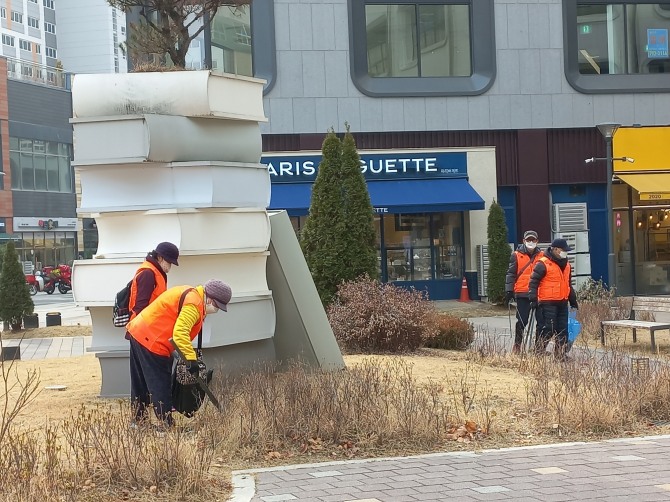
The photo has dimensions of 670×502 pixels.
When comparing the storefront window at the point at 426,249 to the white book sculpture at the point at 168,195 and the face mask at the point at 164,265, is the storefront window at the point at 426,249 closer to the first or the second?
the white book sculpture at the point at 168,195

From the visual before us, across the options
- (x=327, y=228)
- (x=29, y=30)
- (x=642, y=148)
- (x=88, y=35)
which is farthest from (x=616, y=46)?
(x=29, y=30)

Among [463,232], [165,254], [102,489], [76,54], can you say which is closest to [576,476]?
[102,489]

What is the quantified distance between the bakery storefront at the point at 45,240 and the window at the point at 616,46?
40879 millimetres

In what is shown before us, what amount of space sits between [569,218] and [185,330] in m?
23.9

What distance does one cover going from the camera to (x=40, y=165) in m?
67.1

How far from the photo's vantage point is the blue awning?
28.5 meters

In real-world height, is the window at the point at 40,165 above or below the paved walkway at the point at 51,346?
above

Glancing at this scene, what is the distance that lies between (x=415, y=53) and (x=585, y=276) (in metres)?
8.14

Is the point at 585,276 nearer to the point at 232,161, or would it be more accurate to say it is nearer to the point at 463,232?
the point at 463,232

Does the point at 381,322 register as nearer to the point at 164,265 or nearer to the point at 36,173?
the point at 164,265

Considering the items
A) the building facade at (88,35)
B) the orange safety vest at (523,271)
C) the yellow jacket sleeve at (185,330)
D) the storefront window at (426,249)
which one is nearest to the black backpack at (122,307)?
the yellow jacket sleeve at (185,330)

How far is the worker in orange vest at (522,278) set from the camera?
576 inches

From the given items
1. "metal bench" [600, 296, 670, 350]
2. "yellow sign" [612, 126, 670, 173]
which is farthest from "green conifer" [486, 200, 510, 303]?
"metal bench" [600, 296, 670, 350]

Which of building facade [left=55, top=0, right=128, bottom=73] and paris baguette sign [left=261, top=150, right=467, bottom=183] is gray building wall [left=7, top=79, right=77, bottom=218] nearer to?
building facade [left=55, top=0, right=128, bottom=73]
